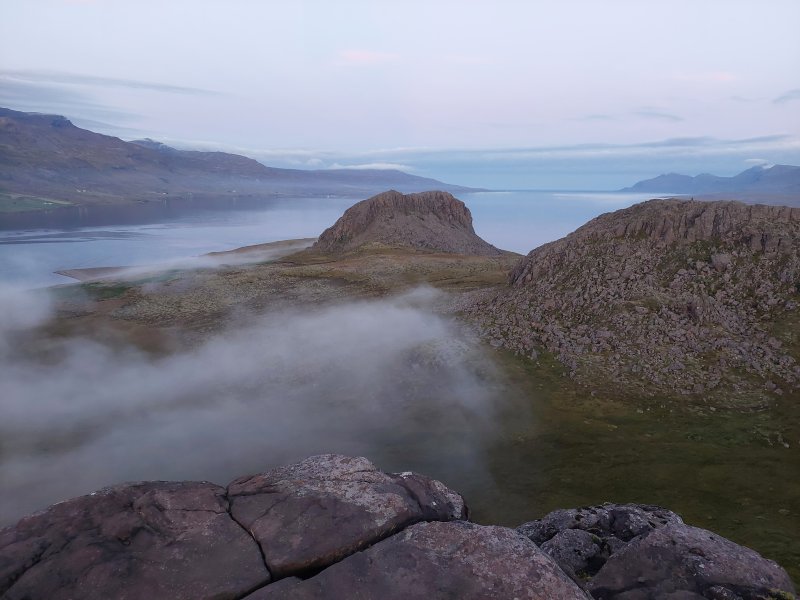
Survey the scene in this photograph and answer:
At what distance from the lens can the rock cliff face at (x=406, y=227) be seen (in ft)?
288

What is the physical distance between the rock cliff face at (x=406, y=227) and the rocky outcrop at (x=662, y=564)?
238 ft

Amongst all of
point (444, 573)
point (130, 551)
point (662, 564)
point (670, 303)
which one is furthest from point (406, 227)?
point (444, 573)

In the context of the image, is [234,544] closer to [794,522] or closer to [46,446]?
[794,522]

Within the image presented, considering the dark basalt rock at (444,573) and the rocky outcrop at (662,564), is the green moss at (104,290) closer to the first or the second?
the dark basalt rock at (444,573)

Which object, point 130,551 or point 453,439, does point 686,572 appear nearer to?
point 130,551

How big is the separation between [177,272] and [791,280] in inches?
2831

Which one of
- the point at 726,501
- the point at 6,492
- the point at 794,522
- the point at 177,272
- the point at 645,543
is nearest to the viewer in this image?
the point at 645,543

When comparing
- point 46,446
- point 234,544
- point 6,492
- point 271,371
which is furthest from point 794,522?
point 46,446

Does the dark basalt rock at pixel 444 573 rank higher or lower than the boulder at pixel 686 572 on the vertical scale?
higher

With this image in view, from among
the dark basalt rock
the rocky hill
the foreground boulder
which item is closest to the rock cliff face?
the rocky hill

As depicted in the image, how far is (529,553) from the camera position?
9.52 metres

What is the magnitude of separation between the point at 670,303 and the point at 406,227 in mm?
60091

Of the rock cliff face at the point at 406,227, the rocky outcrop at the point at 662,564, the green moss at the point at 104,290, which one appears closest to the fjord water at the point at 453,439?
the rocky outcrop at the point at 662,564

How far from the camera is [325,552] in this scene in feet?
32.1
